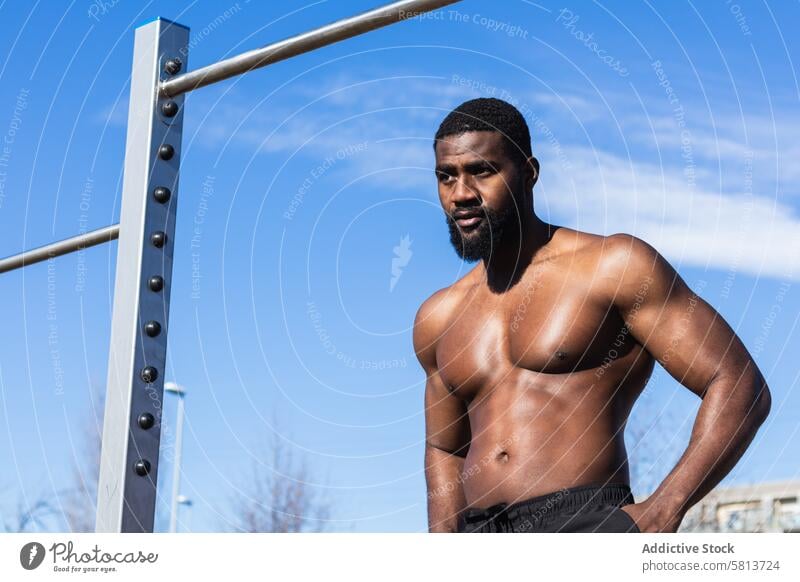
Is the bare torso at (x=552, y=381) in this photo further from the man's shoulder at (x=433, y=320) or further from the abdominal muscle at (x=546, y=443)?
the man's shoulder at (x=433, y=320)

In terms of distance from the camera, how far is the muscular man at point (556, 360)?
4211mm

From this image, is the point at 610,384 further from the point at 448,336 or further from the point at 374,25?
the point at 374,25

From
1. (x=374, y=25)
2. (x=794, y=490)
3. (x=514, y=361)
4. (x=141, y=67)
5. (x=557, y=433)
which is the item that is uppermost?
(x=794, y=490)

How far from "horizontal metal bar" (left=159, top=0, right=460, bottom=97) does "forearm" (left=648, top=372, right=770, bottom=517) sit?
156cm

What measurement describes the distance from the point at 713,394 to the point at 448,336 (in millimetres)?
1144

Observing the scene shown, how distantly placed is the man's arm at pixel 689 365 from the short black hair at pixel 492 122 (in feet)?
1.80

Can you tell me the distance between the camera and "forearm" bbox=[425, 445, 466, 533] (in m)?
4.91

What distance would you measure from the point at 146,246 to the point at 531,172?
145cm

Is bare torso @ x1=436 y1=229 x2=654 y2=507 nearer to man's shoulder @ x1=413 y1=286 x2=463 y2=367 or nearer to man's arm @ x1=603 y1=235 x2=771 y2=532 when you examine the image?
man's arm @ x1=603 y1=235 x2=771 y2=532

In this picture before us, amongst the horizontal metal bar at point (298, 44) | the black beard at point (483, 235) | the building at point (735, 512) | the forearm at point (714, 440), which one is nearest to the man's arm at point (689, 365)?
the forearm at point (714, 440)

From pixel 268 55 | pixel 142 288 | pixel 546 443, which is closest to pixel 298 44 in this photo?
pixel 268 55

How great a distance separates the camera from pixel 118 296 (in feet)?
15.3
